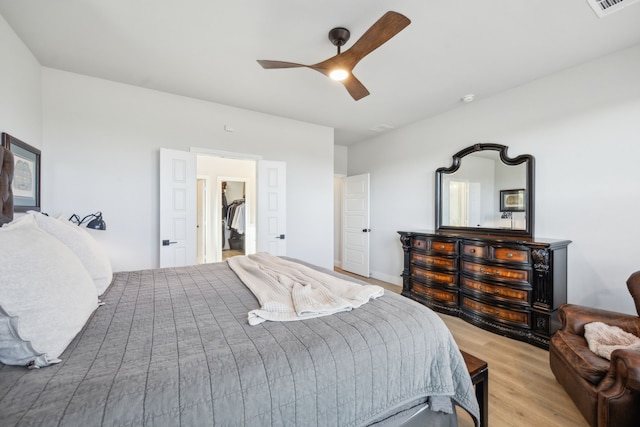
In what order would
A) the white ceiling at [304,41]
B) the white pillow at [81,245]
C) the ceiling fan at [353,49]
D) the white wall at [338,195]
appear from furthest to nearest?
the white wall at [338,195] → the white ceiling at [304,41] → the ceiling fan at [353,49] → the white pillow at [81,245]

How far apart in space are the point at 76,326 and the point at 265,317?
696 millimetres

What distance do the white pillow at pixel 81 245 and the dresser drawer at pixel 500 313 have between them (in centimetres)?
342

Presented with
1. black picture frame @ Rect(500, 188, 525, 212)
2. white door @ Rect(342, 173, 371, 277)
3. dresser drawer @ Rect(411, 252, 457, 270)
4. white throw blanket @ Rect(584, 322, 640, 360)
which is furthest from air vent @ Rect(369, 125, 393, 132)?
white throw blanket @ Rect(584, 322, 640, 360)

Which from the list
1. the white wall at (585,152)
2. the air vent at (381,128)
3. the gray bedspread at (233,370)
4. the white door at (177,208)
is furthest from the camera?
the air vent at (381,128)

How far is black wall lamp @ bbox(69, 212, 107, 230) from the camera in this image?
2705mm

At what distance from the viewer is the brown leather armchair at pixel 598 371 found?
137 centimetres

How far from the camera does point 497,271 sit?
2.83 metres

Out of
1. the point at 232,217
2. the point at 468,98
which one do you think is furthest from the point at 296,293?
the point at 232,217

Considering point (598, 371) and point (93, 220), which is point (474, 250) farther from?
point (93, 220)

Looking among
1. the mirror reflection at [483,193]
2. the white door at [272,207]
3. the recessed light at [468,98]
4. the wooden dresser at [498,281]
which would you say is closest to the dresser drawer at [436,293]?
the wooden dresser at [498,281]

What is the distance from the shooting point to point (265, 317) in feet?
3.87

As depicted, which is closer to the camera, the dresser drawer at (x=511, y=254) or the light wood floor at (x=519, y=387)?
the light wood floor at (x=519, y=387)

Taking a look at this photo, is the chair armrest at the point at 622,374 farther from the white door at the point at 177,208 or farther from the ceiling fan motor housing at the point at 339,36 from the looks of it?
the white door at the point at 177,208

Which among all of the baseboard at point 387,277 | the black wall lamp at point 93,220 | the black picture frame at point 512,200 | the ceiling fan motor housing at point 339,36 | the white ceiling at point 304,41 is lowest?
the baseboard at point 387,277
